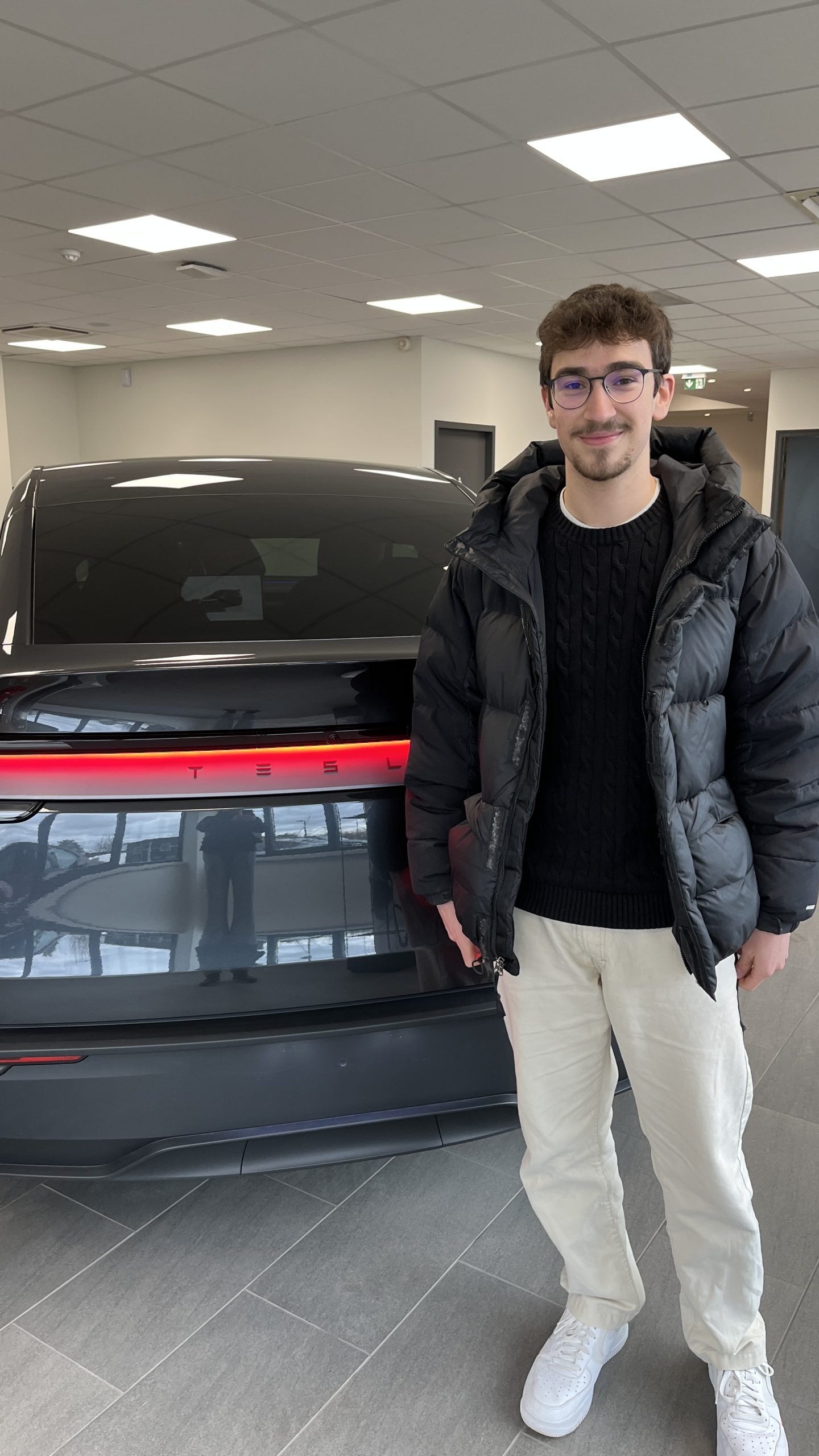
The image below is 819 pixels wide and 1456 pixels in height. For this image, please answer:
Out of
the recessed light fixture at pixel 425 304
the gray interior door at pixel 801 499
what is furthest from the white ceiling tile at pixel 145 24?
the gray interior door at pixel 801 499

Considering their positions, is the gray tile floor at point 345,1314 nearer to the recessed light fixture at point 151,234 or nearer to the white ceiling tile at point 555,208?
the white ceiling tile at point 555,208

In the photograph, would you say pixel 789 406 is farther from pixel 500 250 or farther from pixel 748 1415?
pixel 748 1415

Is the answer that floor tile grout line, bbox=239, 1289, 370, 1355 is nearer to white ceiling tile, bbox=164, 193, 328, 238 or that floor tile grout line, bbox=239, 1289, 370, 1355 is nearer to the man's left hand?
the man's left hand

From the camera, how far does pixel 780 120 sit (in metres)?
3.96

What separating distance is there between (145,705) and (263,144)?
3858 mm

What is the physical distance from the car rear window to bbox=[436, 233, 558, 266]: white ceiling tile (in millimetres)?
4435

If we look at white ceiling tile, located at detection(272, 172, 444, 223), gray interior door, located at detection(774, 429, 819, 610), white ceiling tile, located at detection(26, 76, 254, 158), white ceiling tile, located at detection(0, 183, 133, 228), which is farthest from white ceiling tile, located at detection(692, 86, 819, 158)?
gray interior door, located at detection(774, 429, 819, 610)

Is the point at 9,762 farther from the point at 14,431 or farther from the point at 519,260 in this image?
the point at 14,431

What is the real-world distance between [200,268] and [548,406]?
20.0 ft

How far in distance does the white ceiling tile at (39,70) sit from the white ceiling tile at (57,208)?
3.94 ft

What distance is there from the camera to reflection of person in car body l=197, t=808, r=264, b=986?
132 centimetres

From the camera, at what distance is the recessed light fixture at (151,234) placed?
18.4 feet

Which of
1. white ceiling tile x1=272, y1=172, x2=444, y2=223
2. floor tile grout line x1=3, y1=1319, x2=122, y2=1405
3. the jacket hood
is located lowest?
floor tile grout line x1=3, y1=1319, x2=122, y2=1405

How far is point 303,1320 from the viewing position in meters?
1.53
